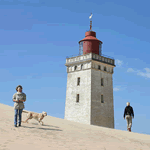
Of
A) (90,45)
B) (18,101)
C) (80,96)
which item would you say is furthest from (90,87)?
(18,101)

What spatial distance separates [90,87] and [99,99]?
2341mm

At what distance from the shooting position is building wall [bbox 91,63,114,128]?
31206mm

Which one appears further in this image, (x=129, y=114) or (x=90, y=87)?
(x=90, y=87)

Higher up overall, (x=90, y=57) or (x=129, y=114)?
(x=90, y=57)

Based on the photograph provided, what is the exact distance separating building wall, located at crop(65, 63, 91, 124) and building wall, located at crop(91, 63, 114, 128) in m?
0.69

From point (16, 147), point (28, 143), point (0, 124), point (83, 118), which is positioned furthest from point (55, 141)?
point (83, 118)

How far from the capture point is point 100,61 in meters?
33.4

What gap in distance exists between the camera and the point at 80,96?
32.4 metres

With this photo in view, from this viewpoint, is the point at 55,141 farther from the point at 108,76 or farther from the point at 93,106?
the point at 108,76

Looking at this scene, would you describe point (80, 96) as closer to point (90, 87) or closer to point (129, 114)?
point (90, 87)

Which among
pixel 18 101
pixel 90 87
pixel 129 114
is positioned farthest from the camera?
pixel 90 87

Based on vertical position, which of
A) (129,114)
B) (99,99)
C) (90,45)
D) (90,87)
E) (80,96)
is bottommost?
(129,114)

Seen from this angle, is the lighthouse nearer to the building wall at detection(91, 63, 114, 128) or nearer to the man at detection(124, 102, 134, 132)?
the building wall at detection(91, 63, 114, 128)

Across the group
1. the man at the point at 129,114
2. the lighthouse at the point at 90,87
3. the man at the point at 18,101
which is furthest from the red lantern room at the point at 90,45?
the man at the point at 18,101
